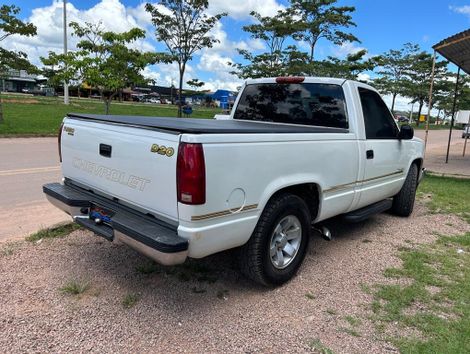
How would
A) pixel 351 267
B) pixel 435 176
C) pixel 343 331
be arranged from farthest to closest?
pixel 435 176, pixel 351 267, pixel 343 331

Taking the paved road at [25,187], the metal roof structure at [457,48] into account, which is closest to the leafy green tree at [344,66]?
the metal roof structure at [457,48]

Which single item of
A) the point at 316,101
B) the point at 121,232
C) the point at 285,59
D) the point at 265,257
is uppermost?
the point at 285,59

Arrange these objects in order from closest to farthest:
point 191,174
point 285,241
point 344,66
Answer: point 191,174
point 285,241
point 344,66

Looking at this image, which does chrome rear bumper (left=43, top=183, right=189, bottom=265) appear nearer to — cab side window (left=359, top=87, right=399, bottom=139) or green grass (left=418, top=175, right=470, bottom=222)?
cab side window (left=359, top=87, right=399, bottom=139)

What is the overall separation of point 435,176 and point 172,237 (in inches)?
385

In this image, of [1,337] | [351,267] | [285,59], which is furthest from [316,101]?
[285,59]

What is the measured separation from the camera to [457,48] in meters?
11.1

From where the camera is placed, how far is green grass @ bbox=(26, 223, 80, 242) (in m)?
4.64

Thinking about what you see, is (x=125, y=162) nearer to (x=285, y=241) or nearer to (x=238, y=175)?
(x=238, y=175)

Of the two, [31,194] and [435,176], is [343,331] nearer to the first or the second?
[31,194]

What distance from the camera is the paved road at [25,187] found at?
5242mm

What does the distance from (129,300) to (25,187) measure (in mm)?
4646

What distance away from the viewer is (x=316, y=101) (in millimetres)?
4676

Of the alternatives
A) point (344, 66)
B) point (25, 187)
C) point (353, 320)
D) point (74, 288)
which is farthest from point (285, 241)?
point (344, 66)
